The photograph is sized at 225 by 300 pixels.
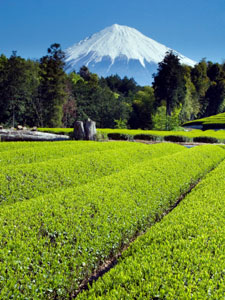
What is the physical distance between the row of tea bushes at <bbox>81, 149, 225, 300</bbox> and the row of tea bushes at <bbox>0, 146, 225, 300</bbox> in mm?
245

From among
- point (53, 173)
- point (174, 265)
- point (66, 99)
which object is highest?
point (66, 99)

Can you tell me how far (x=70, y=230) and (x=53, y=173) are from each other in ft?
10.9

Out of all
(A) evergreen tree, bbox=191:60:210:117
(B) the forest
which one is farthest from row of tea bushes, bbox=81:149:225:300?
(A) evergreen tree, bbox=191:60:210:117

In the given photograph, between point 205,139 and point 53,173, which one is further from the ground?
point 205,139

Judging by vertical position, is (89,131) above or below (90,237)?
above

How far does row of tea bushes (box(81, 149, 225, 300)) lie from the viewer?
8.95 feet

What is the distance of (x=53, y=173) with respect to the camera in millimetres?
7195

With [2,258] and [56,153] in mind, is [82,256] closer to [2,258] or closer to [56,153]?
[2,258]

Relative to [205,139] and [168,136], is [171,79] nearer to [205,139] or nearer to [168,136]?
[168,136]

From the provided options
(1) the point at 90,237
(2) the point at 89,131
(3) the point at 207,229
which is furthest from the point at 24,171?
(2) the point at 89,131

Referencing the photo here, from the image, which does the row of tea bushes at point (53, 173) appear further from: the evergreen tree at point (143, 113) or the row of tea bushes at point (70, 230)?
the evergreen tree at point (143, 113)

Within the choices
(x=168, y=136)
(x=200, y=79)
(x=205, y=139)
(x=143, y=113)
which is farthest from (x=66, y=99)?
(x=200, y=79)

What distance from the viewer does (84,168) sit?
26.4ft

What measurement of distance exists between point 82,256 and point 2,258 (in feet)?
4.15
